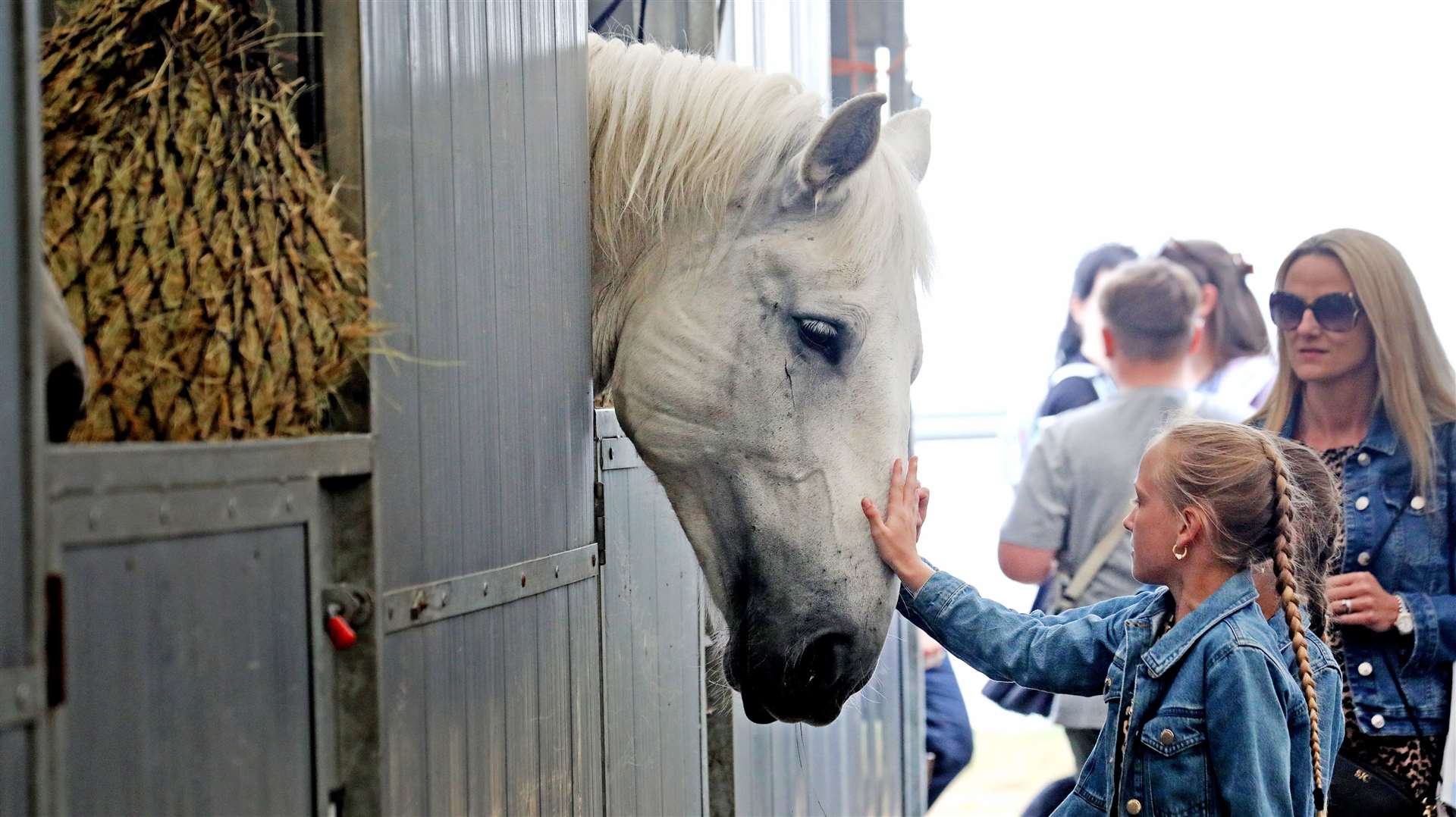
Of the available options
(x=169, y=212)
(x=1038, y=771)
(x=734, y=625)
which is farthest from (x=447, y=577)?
(x=1038, y=771)

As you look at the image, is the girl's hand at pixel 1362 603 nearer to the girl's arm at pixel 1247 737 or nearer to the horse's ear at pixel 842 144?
the girl's arm at pixel 1247 737

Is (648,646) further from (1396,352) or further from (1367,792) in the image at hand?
(1396,352)

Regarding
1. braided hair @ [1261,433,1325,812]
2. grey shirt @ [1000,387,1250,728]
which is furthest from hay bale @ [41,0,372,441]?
grey shirt @ [1000,387,1250,728]

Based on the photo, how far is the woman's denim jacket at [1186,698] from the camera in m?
1.71

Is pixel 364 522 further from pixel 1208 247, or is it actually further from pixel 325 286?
pixel 1208 247

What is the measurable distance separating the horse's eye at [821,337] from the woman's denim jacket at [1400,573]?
57.7 inches

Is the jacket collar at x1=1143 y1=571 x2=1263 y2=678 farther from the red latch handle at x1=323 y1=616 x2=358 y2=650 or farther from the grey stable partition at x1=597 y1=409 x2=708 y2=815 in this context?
the red latch handle at x1=323 y1=616 x2=358 y2=650

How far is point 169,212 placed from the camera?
117 centimetres

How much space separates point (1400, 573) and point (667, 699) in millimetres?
1575

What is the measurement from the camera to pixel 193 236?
116 cm

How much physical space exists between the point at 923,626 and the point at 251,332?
129 cm

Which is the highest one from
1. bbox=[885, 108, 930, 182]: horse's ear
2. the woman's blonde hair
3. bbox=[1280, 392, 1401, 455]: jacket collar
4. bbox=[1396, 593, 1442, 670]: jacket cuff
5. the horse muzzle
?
bbox=[885, 108, 930, 182]: horse's ear

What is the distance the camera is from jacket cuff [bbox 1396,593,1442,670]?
99.3 inches

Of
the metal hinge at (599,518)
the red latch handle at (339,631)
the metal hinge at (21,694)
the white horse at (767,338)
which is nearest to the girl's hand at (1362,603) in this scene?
the white horse at (767,338)
